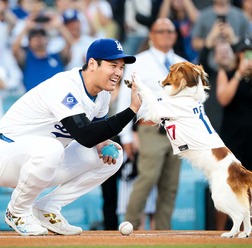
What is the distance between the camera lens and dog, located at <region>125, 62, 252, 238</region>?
19.7 feet

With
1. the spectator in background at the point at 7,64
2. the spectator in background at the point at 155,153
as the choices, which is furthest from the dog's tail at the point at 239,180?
the spectator in background at the point at 7,64

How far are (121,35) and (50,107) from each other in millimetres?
4608

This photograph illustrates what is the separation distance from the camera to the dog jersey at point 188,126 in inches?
242

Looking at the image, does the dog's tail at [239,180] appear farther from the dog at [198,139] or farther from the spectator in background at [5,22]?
the spectator in background at [5,22]

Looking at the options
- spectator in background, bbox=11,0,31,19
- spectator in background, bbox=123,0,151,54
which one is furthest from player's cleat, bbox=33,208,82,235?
spectator in background, bbox=11,0,31,19

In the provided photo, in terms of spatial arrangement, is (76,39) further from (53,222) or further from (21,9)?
(53,222)

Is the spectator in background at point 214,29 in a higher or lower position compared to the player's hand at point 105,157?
lower

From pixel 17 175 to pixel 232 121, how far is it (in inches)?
140

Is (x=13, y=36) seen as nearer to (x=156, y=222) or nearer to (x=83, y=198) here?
(x=83, y=198)

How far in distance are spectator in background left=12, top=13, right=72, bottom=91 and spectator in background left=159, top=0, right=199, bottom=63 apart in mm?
1580

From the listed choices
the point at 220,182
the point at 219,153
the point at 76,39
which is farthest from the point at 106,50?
the point at 76,39

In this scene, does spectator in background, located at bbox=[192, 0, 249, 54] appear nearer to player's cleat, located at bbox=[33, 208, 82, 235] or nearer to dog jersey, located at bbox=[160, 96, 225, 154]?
dog jersey, located at bbox=[160, 96, 225, 154]

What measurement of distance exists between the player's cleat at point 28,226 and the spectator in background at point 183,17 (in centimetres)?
489

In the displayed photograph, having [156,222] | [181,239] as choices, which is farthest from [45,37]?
[181,239]
